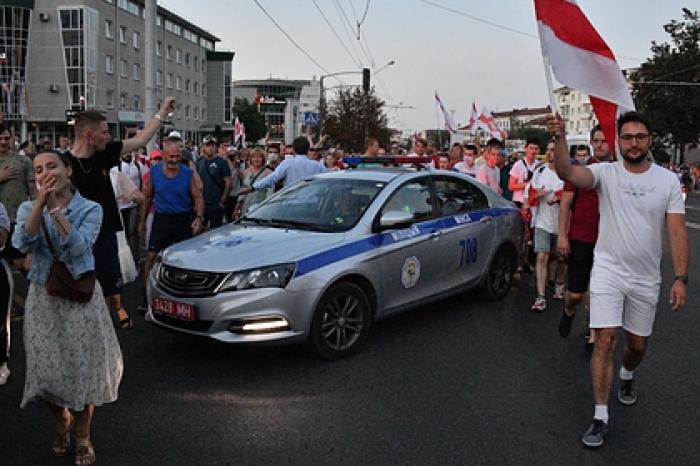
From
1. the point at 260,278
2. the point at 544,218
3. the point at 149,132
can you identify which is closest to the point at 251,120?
the point at 544,218

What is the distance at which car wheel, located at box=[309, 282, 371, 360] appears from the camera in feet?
17.7

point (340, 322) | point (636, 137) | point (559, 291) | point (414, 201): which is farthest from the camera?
point (559, 291)

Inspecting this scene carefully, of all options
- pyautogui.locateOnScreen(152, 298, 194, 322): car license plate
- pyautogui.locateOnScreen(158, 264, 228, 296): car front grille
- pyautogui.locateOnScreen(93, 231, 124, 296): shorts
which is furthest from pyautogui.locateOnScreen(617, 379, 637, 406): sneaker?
pyautogui.locateOnScreen(93, 231, 124, 296): shorts

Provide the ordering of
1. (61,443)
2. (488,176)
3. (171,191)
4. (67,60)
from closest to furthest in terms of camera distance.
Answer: (61,443), (171,191), (488,176), (67,60)

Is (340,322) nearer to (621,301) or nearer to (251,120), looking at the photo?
(621,301)

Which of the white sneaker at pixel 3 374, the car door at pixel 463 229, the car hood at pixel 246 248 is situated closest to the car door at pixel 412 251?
the car door at pixel 463 229

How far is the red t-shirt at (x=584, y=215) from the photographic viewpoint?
5.85 m

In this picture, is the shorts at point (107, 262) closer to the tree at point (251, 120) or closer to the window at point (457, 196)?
the window at point (457, 196)

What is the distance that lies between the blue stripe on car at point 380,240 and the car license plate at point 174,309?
86 cm

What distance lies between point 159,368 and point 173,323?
1.22 ft

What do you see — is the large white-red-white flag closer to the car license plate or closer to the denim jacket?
the denim jacket

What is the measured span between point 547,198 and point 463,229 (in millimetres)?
→ 1166

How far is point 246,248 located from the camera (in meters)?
5.43

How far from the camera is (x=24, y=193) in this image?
726 centimetres
